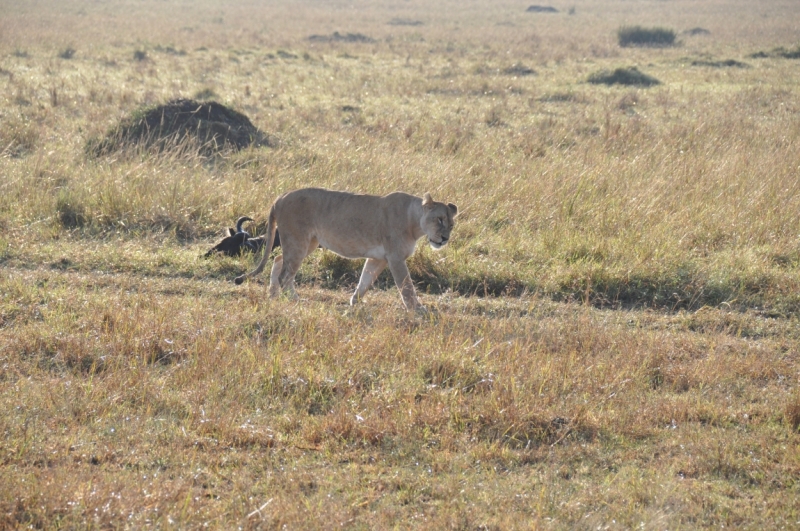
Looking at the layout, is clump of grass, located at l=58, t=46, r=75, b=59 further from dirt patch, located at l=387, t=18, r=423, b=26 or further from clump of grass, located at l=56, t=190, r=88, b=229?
dirt patch, located at l=387, t=18, r=423, b=26

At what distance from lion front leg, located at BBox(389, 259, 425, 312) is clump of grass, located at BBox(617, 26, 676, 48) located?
3426 centimetres

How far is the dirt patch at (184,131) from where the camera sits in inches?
518

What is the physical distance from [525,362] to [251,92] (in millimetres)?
16851

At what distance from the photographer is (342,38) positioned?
39969 millimetres

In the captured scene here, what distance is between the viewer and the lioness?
303 inches

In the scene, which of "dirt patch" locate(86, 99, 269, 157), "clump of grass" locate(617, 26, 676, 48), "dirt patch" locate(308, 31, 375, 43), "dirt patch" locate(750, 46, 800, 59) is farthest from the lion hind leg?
"clump of grass" locate(617, 26, 676, 48)

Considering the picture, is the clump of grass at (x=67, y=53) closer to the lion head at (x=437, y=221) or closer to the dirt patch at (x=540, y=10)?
the lion head at (x=437, y=221)

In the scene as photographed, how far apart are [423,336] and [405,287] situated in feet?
2.99

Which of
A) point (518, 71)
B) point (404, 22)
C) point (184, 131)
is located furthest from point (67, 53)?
point (404, 22)

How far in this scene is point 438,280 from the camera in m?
8.79

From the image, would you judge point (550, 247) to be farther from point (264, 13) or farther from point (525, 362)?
point (264, 13)

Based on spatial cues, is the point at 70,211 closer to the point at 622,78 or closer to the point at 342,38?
the point at 622,78

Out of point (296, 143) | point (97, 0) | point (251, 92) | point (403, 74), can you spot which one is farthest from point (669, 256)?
point (97, 0)

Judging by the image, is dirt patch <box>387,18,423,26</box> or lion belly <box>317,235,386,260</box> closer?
lion belly <box>317,235,386,260</box>
